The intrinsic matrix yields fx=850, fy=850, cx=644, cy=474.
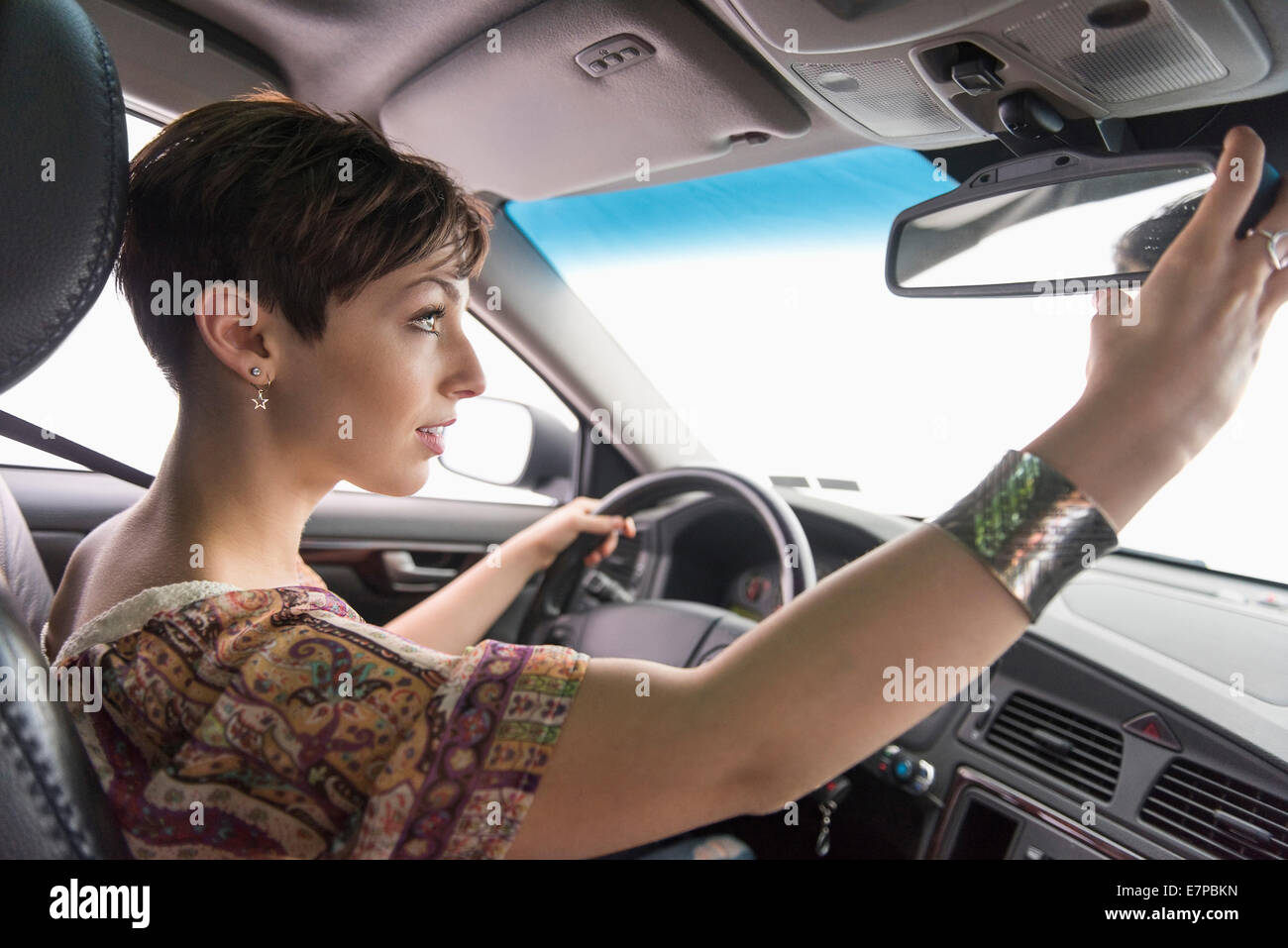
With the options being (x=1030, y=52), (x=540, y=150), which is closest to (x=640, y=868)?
(x=1030, y=52)

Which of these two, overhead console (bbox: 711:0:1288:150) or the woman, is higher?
overhead console (bbox: 711:0:1288:150)

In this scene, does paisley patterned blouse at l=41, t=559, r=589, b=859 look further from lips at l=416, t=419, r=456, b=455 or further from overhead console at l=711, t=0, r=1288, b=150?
overhead console at l=711, t=0, r=1288, b=150

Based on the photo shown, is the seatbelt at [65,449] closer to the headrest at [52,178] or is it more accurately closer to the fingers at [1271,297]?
the headrest at [52,178]

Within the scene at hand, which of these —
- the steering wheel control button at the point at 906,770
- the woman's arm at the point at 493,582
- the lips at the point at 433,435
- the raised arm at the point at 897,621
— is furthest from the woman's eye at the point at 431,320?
the steering wheel control button at the point at 906,770

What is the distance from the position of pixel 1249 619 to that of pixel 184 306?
1.81 m

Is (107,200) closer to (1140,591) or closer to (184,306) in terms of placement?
(184,306)

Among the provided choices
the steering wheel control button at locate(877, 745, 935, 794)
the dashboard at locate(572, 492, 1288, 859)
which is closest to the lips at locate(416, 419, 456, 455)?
the dashboard at locate(572, 492, 1288, 859)

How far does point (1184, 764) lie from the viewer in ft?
4.43

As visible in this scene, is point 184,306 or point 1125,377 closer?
point 1125,377

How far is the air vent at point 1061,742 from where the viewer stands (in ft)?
4.76

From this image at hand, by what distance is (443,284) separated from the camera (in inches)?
42.4

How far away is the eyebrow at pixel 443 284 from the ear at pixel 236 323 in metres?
0.17

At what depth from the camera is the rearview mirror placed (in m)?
1.03

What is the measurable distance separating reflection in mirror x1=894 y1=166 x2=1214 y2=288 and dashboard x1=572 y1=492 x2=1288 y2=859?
1.62ft
